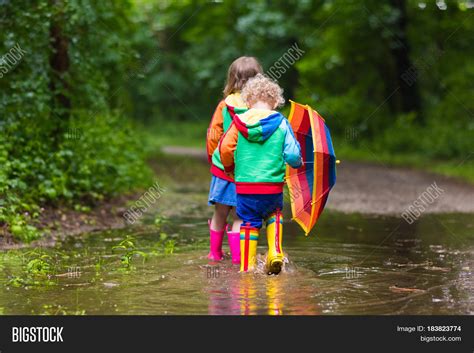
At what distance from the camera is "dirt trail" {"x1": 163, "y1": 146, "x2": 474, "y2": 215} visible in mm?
12078

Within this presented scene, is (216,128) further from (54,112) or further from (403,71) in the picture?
(403,71)

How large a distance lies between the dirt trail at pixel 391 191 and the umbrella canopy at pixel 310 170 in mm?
4416

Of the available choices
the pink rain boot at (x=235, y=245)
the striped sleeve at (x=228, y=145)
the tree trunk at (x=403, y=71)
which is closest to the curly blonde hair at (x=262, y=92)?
the striped sleeve at (x=228, y=145)

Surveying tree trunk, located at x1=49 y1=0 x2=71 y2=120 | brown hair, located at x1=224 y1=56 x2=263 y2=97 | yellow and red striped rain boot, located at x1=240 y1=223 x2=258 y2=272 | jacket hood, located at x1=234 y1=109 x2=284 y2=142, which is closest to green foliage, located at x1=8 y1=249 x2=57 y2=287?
yellow and red striped rain boot, located at x1=240 y1=223 x2=258 y2=272

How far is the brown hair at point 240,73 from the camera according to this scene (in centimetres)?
707

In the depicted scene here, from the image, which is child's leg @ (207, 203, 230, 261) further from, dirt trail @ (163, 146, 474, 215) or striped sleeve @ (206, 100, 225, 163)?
dirt trail @ (163, 146, 474, 215)

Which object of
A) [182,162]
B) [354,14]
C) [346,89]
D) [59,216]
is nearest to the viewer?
[59,216]

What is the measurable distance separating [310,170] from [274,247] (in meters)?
1.05

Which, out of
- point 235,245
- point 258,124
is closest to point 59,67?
point 235,245

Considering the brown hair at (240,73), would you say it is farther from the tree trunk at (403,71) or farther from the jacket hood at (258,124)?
the tree trunk at (403,71)

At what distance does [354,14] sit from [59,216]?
1676 cm

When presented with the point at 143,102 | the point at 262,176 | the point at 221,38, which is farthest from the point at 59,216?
the point at 143,102
